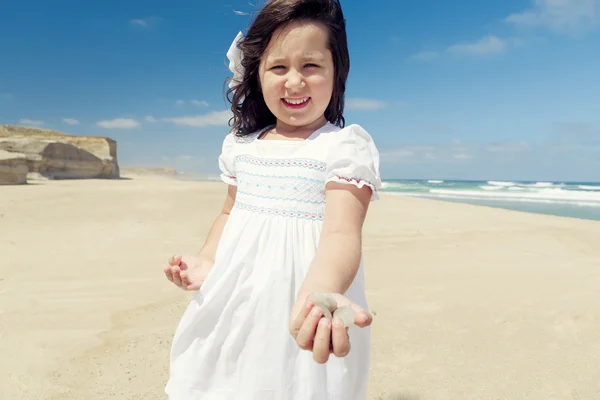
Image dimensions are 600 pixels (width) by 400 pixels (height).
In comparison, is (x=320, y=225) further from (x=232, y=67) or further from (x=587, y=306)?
(x=587, y=306)

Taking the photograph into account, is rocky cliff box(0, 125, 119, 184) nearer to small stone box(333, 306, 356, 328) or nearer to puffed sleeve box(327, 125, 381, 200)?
puffed sleeve box(327, 125, 381, 200)

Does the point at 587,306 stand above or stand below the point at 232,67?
below

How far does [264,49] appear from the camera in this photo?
4.96ft

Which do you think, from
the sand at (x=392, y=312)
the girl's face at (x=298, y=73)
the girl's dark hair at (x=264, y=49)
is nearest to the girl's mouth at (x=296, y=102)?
the girl's face at (x=298, y=73)

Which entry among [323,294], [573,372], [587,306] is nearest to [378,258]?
[587,306]

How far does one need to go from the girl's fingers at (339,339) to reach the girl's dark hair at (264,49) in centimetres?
93

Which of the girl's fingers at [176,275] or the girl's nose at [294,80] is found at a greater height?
the girl's nose at [294,80]

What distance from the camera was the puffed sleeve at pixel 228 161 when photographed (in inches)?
65.8

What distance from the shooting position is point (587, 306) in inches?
140

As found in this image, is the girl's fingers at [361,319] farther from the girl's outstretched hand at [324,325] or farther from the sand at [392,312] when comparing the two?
the sand at [392,312]

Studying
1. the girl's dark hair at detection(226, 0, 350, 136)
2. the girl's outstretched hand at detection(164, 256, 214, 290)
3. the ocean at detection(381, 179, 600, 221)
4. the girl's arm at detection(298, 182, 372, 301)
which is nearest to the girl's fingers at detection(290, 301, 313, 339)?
the girl's arm at detection(298, 182, 372, 301)

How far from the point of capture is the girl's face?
1.38 metres

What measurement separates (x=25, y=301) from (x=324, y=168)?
341 centimetres

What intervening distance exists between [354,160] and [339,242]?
25 centimetres
